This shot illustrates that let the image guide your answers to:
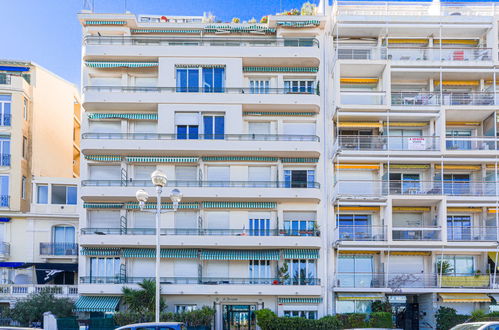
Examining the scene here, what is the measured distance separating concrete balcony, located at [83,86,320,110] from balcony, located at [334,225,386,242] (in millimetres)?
7225

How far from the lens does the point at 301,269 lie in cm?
3503

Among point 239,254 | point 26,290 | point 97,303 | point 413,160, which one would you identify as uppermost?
point 413,160

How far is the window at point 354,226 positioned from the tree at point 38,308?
601 inches

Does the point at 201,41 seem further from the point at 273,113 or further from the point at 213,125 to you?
the point at 273,113

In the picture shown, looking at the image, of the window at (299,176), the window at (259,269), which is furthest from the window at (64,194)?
the window at (299,176)

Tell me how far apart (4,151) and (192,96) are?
42.9ft

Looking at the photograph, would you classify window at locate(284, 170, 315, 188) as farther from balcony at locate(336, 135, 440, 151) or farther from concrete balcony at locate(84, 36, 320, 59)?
concrete balcony at locate(84, 36, 320, 59)

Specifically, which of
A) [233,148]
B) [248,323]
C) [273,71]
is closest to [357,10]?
[273,71]

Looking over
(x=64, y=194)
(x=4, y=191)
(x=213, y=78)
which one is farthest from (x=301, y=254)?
(x=4, y=191)

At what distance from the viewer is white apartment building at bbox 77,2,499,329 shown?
34.2 metres

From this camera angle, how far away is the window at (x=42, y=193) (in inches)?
1564

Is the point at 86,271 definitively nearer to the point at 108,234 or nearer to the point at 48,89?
the point at 108,234

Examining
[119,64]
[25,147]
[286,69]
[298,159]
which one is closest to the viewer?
[298,159]

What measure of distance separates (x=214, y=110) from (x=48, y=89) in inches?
598
